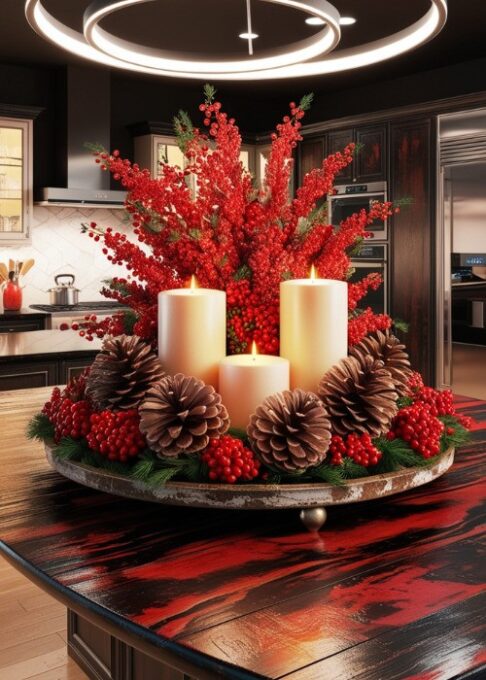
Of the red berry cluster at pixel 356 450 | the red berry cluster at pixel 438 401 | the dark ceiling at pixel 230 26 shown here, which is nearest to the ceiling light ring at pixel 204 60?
the red berry cluster at pixel 438 401

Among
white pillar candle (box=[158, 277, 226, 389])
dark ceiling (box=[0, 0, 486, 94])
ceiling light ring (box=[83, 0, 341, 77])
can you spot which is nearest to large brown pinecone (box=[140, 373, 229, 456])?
white pillar candle (box=[158, 277, 226, 389])

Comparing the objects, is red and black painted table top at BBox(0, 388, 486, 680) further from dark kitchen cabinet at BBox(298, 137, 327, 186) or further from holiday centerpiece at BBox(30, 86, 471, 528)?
dark kitchen cabinet at BBox(298, 137, 327, 186)

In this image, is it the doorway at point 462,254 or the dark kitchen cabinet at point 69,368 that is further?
the doorway at point 462,254

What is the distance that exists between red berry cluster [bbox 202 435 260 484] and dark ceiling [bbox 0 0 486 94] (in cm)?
369

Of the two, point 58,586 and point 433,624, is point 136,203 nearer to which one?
point 58,586

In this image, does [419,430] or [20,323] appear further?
[20,323]

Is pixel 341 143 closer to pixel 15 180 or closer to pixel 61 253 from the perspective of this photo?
pixel 61 253

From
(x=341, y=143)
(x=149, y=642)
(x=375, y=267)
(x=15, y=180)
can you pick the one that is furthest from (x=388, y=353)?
(x=341, y=143)

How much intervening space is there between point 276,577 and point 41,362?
95.9 inches

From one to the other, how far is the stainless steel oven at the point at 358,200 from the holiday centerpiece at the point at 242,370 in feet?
15.0

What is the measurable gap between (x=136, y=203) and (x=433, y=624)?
2.74 ft

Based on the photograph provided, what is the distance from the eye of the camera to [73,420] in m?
1.27

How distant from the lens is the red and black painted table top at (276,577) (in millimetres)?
749

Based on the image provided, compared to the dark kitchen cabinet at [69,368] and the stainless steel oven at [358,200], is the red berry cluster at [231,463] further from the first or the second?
the stainless steel oven at [358,200]
